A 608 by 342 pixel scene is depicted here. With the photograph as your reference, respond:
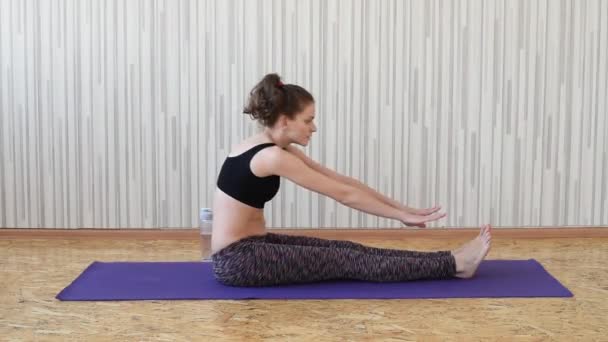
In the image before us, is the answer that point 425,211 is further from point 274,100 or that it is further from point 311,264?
point 274,100

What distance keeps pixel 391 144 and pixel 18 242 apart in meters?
2.11

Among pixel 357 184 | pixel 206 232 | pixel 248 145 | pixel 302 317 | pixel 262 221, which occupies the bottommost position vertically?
pixel 302 317

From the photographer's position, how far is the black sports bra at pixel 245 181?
9.37 ft

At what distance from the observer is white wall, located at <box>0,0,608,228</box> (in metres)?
4.14

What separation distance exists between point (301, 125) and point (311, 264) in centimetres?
54

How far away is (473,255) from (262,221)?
839 mm

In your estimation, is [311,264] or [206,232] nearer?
[311,264]

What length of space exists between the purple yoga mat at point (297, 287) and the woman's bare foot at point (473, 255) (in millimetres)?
51

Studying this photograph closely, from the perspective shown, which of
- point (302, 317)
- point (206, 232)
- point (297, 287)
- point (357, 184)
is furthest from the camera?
point (206, 232)

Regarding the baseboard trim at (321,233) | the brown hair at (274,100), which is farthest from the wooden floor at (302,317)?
the baseboard trim at (321,233)

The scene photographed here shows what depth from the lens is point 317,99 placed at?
419cm

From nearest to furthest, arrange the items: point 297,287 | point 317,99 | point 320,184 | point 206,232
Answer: point 320,184, point 297,287, point 206,232, point 317,99

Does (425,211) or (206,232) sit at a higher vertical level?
(425,211)

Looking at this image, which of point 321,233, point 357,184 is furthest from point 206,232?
point 357,184
